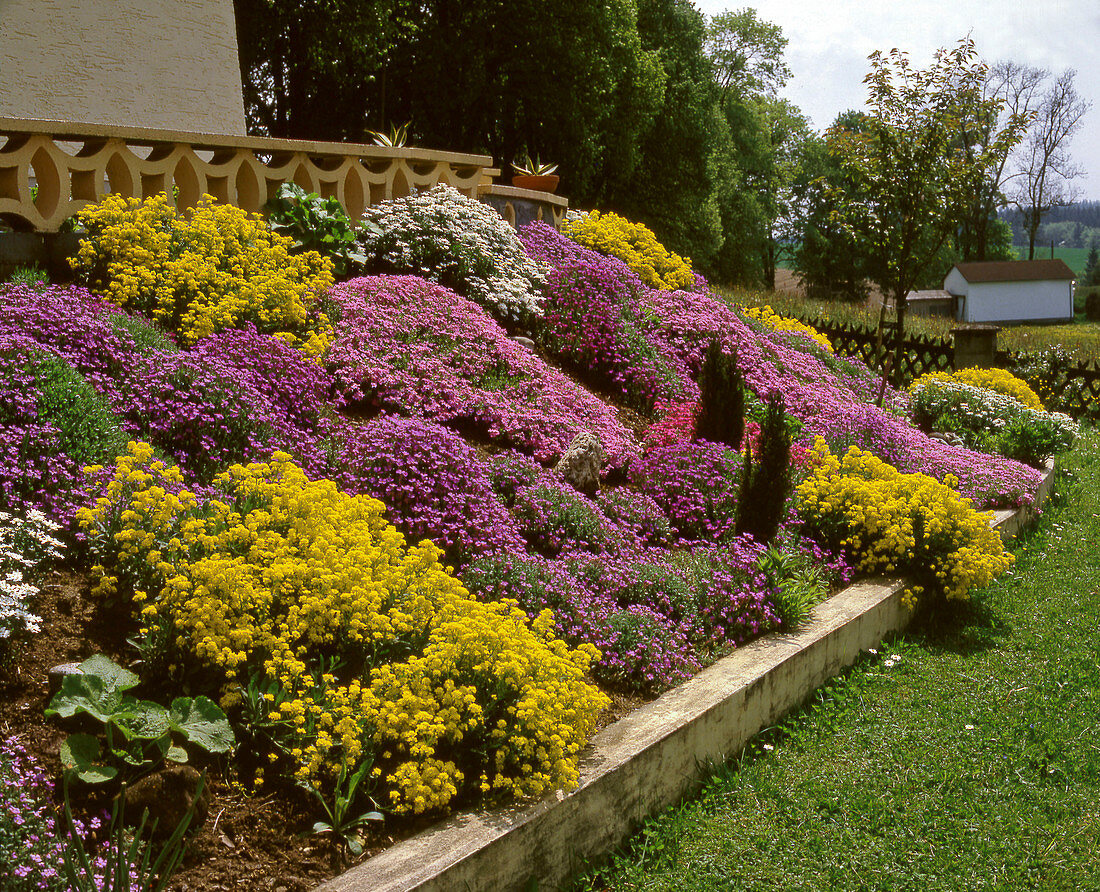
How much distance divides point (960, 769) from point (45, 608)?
4.42 meters

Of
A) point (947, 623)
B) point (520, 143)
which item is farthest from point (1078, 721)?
point (520, 143)

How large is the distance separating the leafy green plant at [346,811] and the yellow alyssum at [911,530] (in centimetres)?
441

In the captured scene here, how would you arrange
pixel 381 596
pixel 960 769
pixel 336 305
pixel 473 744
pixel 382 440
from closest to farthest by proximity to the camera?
pixel 473 744 → pixel 381 596 → pixel 960 769 → pixel 382 440 → pixel 336 305

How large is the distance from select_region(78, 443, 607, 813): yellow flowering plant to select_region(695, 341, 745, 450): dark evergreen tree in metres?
4.05

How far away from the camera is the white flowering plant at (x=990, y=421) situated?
421 inches

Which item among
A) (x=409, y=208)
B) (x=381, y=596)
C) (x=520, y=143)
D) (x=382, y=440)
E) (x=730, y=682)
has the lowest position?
(x=730, y=682)

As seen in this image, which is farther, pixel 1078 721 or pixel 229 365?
pixel 229 365

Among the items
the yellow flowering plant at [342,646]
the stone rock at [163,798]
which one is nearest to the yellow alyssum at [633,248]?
the yellow flowering plant at [342,646]

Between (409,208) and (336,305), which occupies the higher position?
(409,208)

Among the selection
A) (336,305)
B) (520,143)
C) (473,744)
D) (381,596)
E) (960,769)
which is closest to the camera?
(473,744)

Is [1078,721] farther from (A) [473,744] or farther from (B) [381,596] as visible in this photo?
(B) [381,596]

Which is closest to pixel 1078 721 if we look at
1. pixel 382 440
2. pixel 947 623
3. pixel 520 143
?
pixel 947 623

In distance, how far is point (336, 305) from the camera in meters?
7.40

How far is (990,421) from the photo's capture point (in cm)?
1143
